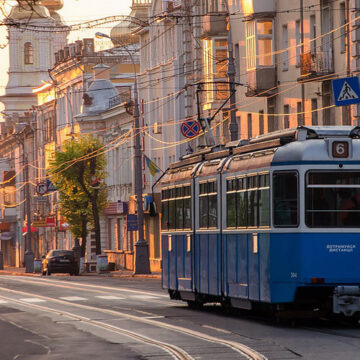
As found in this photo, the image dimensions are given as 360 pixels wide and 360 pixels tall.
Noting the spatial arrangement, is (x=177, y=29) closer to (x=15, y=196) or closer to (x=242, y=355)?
(x=242, y=355)

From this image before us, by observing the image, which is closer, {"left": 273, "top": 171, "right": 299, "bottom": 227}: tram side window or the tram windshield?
the tram windshield

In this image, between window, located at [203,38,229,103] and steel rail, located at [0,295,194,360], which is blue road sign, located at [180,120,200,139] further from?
steel rail, located at [0,295,194,360]

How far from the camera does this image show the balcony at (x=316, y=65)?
4381cm

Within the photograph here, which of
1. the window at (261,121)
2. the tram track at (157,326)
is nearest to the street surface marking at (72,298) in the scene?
the tram track at (157,326)

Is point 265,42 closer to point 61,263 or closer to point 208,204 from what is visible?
point 61,263

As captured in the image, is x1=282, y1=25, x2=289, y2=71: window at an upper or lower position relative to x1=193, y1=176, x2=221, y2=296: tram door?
upper

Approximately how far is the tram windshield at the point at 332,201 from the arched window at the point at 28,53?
390ft

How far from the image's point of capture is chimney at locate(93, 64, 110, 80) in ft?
275

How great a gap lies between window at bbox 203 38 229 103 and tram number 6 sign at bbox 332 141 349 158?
112 feet

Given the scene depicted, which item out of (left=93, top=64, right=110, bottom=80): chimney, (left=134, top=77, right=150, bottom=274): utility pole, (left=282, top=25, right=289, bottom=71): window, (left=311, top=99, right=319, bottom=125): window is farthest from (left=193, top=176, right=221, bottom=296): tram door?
(left=93, top=64, right=110, bottom=80): chimney

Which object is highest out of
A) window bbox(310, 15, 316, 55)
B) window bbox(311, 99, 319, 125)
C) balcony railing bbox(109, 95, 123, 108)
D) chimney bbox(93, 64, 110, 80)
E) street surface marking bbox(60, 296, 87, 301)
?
chimney bbox(93, 64, 110, 80)

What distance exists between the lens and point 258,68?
164 ft

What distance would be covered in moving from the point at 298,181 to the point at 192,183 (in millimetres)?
5179

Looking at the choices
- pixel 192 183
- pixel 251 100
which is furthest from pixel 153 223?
pixel 192 183
